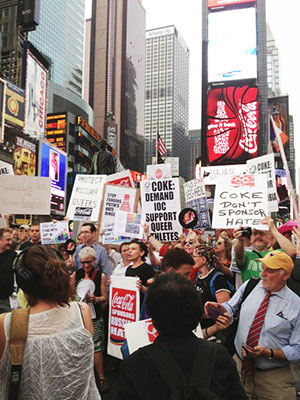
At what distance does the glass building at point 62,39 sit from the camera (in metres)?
102

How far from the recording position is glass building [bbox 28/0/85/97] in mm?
101625

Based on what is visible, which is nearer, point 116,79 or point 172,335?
point 172,335

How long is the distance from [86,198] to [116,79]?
130810 mm

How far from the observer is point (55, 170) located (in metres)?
52.3

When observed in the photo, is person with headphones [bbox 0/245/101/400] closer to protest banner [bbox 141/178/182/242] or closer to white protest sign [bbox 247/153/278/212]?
white protest sign [bbox 247/153/278/212]

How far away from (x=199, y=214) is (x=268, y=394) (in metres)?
4.83

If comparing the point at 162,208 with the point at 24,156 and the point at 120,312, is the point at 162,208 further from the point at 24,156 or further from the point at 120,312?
the point at 24,156

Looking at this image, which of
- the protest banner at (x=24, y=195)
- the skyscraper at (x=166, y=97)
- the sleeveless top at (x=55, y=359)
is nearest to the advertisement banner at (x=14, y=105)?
the protest banner at (x=24, y=195)

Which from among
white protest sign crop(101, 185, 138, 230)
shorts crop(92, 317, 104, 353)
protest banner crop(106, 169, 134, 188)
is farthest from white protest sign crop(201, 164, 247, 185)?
shorts crop(92, 317, 104, 353)

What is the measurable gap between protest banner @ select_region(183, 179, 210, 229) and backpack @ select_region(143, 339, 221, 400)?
18.5ft

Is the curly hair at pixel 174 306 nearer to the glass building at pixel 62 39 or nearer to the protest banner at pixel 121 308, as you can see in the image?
the protest banner at pixel 121 308

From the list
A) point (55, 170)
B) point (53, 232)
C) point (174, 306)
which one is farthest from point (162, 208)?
point (55, 170)

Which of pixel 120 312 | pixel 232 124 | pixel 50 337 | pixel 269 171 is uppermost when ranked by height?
pixel 232 124

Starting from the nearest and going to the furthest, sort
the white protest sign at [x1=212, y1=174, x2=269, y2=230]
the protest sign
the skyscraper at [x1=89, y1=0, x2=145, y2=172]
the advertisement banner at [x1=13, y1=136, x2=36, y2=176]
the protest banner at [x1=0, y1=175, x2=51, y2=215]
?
1. the white protest sign at [x1=212, y1=174, x2=269, y2=230]
2. the protest sign
3. the protest banner at [x1=0, y1=175, x2=51, y2=215]
4. the advertisement banner at [x1=13, y1=136, x2=36, y2=176]
5. the skyscraper at [x1=89, y1=0, x2=145, y2=172]
